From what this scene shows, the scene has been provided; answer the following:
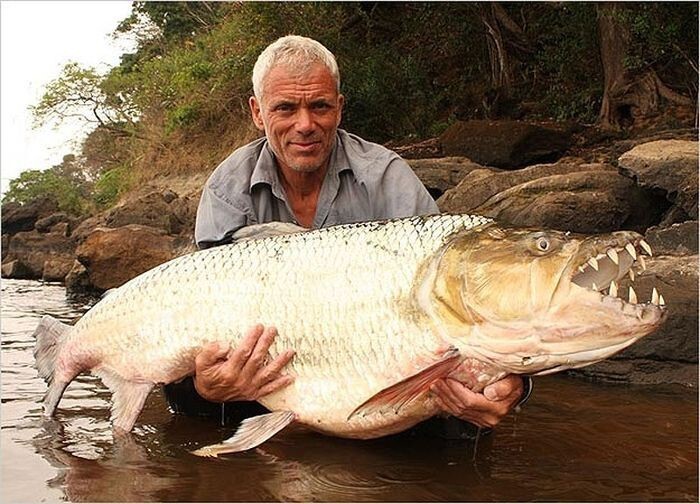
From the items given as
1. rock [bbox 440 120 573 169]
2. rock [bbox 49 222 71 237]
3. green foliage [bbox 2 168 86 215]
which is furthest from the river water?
green foliage [bbox 2 168 86 215]

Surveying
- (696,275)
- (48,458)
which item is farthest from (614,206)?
(48,458)

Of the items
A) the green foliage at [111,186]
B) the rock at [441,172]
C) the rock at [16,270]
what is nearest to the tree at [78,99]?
the green foliage at [111,186]

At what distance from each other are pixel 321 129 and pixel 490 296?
1.75 meters

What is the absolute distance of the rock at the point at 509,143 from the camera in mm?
13570

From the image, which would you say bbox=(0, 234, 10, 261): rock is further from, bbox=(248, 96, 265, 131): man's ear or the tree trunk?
bbox=(248, 96, 265, 131): man's ear

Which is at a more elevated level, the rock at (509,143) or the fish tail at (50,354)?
the rock at (509,143)

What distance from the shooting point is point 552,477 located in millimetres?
3379

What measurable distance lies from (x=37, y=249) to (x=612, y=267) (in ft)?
76.5

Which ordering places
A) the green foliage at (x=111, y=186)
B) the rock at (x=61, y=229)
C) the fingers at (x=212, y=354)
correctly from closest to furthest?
the fingers at (x=212, y=354)
the rock at (x=61, y=229)
the green foliage at (x=111, y=186)

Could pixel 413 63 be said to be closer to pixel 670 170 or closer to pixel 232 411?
pixel 670 170

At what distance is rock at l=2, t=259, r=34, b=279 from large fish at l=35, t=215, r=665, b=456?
59.2 ft

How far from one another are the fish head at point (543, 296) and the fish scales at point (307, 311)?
16 centimetres

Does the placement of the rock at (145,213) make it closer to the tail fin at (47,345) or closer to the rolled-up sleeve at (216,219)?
the rolled-up sleeve at (216,219)

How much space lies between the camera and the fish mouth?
9.18 feet
